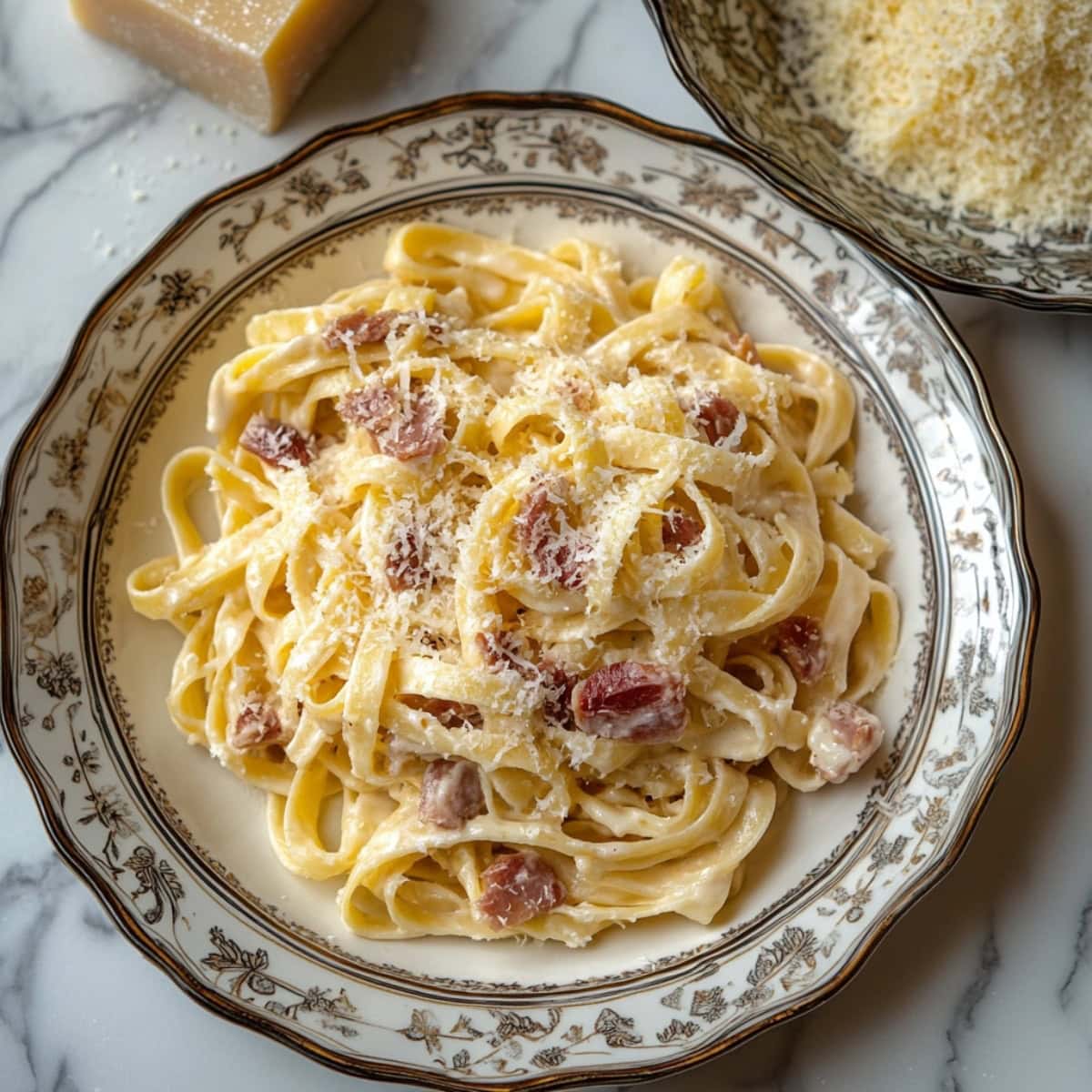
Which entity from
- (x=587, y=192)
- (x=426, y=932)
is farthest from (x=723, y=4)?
(x=426, y=932)

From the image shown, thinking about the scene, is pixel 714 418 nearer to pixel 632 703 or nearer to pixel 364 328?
pixel 632 703

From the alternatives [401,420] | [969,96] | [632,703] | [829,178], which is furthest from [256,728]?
[969,96]

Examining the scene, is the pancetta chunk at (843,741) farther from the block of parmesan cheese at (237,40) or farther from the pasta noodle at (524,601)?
the block of parmesan cheese at (237,40)

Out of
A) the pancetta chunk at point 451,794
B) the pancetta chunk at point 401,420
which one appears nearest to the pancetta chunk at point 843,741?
the pancetta chunk at point 451,794

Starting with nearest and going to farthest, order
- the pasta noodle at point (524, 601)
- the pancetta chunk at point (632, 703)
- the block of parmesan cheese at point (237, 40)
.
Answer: the pancetta chunk at point (632, 703) < the pasta noodle at point (524, 601) < the block of parmesan cheese at point (237, 40)

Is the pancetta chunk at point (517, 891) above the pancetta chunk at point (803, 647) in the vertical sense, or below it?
below
